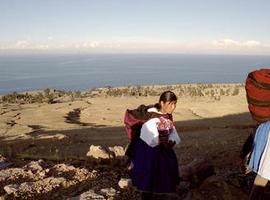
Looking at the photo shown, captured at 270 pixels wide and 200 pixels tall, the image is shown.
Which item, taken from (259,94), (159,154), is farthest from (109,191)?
(259,94)

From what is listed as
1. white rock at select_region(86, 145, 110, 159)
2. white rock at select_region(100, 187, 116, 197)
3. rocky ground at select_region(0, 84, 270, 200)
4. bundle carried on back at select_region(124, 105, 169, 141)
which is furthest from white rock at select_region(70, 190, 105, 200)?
white rock at select_region(86, 145, 110, 159)

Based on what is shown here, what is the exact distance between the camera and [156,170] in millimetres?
5332

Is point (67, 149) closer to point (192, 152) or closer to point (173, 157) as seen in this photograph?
point (192, 152)

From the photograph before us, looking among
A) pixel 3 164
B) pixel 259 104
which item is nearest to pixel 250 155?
pixel 259 104

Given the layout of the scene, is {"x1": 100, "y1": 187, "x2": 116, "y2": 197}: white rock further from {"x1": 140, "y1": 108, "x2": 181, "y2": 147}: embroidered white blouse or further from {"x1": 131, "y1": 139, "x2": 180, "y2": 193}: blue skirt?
{"x1": 140, "y1": 108, "x2": 181, "y2": 147}: embroidered white blouse

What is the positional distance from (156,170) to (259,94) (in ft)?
5.24

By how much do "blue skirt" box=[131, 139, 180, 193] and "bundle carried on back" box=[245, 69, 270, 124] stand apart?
1.28m

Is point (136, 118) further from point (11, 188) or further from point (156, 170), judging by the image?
point (11, 188)

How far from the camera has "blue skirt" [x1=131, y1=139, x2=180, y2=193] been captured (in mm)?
5336

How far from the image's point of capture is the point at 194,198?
211 inches

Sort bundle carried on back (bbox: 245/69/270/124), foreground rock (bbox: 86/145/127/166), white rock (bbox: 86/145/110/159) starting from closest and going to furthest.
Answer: bundle carried on back (bbox: 245/69/270/124)
foreground rock (bbox: 86/145/127/166)
white rock (bbox: 86/145/110/159)

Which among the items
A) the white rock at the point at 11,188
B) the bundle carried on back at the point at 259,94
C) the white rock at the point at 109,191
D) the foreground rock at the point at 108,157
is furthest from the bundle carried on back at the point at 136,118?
the foreground rock at the point at 108,157

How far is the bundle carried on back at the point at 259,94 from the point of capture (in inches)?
179

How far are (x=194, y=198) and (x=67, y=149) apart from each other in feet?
22.9
